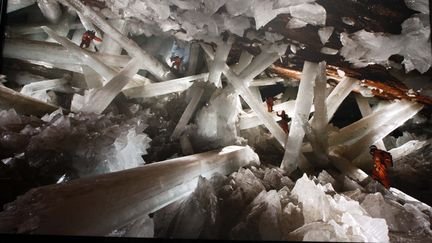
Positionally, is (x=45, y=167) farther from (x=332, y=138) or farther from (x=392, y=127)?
(x=392, y=127)

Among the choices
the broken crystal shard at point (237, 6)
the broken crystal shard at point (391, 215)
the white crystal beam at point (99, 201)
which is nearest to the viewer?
the white crystal beam at point (99, 201)

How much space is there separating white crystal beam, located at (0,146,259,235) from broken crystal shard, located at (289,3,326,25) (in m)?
1.58

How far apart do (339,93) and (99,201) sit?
247 cm

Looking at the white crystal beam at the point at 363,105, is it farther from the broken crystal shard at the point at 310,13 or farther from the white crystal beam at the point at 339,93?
the broken crystal shard at the point at 310,13

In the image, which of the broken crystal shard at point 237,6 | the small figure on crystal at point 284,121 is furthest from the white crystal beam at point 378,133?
the broken crystal shard at point 237,6

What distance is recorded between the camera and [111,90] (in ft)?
8.86

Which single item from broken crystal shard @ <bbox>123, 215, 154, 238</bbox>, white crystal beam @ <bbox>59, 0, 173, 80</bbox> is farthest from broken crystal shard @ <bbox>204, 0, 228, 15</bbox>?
broken crystal shard @ <bbox>123, 215, 154, 238</bbox>

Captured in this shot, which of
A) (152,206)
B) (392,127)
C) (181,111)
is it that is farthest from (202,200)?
(392,127)

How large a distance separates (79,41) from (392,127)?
334 cm

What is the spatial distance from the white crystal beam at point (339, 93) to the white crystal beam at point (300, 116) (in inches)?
12.4

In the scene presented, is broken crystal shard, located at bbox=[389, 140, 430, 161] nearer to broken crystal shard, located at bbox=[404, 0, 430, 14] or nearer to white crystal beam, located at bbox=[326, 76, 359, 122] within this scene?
white crystal beam, located at bbox=[326, 76, 359, 122]

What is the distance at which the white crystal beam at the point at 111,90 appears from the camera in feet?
8.43

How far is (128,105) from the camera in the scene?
2.76 metres

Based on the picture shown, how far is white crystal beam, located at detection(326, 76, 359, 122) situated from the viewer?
9.25ft
